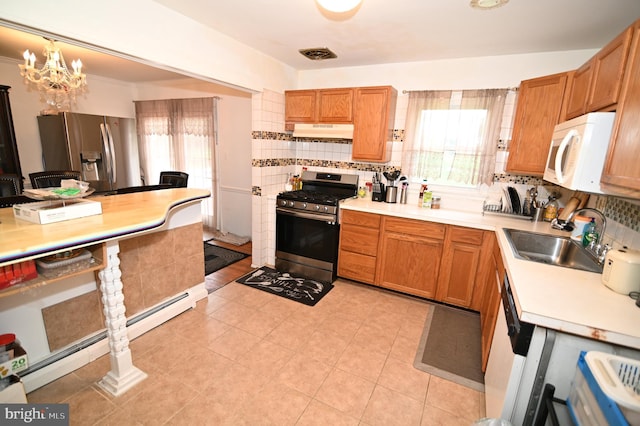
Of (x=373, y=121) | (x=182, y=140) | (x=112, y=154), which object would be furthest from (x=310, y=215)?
(x=112, y=154)

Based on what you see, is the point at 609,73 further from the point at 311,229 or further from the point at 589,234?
the point at 311,229

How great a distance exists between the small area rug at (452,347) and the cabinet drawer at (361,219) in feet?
3.40

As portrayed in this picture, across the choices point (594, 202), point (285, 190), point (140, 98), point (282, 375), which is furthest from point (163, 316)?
point (140, 98)

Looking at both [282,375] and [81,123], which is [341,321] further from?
[81,123]

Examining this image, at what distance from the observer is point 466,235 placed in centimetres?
272

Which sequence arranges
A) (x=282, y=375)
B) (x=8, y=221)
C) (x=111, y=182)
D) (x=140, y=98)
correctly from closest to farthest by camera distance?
(x=8, y=221), (x=282, y=375), (x=111, y=182), (x=140, y=98)

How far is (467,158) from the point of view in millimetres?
3143

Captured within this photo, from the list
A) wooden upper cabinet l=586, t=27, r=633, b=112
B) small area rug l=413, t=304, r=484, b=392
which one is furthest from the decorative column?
wooden upper cabinet l=586, t=27, r=633, b=112

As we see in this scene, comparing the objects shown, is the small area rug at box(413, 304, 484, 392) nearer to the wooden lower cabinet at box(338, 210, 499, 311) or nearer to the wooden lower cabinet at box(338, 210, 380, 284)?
the wooden lower cabinet at box(338, 210, 499, 311)

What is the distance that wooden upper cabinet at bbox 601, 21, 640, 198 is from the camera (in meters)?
1.22

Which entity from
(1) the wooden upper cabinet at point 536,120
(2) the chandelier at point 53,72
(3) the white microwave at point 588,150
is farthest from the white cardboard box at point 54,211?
(1) the wooden upper cabinet at point 536,120

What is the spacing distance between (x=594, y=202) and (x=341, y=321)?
7.66 ft

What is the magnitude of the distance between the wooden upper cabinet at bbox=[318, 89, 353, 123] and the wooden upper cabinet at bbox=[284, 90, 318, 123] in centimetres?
8

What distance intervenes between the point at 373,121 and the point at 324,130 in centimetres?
60
